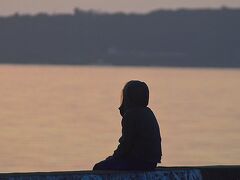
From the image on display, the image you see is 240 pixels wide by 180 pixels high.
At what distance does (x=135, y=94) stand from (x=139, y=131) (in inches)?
9.1

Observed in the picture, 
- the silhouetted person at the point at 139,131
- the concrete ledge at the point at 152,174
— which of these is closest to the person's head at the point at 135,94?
the silhouetted person at the point at 139,131

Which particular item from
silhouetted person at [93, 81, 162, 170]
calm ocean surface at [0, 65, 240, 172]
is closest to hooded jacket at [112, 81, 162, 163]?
silhouetted person at [93, 81, 162, 170]

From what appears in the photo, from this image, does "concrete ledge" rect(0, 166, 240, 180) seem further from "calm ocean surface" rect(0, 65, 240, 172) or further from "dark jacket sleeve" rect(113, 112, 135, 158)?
"calm ocean surface" rect(0, 65, 240, 172)

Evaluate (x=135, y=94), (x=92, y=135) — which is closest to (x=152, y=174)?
(x=135, y=94)

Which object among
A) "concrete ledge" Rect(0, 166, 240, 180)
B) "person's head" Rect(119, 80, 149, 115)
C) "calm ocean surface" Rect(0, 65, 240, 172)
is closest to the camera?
"concrete ledge" Rect(0, 166, 240, 180)

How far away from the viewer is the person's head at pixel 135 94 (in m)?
5.73

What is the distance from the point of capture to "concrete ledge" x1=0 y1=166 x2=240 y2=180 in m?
5.34

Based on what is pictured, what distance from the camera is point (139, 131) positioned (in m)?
5.80

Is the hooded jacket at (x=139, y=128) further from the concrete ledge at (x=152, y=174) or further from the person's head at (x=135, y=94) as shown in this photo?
the concrete ledge at (x=152, y=174)

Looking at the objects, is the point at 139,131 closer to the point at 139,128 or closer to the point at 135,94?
the point at 139,128

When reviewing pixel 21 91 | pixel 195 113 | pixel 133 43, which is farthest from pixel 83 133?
pixel 133 43

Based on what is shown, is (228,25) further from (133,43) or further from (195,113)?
(195,113)

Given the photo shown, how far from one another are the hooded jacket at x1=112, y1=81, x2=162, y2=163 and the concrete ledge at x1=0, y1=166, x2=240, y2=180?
0.43 feet

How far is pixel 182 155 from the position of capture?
22.6m
